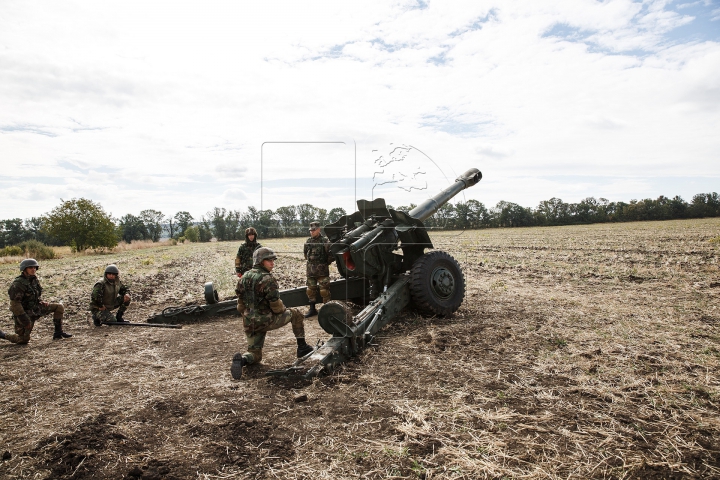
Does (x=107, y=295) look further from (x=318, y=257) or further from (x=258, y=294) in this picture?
(x=258, y=294)

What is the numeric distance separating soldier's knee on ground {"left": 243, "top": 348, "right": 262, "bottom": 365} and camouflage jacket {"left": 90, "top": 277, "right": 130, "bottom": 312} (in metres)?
4.37

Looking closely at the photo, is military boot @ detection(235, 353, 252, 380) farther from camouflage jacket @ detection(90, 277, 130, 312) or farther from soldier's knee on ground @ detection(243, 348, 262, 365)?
camouflage jacket @ detection(90, 277, 130, 312)

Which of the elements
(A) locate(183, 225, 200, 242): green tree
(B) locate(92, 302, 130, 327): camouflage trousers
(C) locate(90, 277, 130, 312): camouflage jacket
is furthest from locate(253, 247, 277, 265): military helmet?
(A) locate(183, 225, 200, 242): green tree

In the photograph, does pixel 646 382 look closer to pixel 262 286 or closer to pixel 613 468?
pixel 613 468

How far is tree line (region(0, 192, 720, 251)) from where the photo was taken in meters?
7.96

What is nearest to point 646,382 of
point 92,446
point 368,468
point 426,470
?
point 426,470

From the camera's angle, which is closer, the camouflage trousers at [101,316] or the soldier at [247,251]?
the camouflage trousers at [101,316]

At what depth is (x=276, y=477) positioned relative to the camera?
9.99ft

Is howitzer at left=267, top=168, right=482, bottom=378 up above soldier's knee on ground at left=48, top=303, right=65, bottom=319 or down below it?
above

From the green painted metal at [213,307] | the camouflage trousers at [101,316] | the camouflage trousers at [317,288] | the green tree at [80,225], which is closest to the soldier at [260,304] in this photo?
the green painted metal at [213,307]

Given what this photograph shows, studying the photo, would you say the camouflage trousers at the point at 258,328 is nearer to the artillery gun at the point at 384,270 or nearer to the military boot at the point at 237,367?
the military boot at the point at 237,367

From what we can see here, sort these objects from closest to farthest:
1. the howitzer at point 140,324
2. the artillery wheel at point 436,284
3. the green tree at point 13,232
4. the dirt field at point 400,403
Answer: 1. the dirt field at point 400,403
2. the artillery wheel at point 436,284
3. the howitzer at point 140,324
4. the green tree at point 13,232

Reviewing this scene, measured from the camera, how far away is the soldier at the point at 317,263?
26.1 ft

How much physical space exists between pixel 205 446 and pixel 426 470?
176 centimetres
